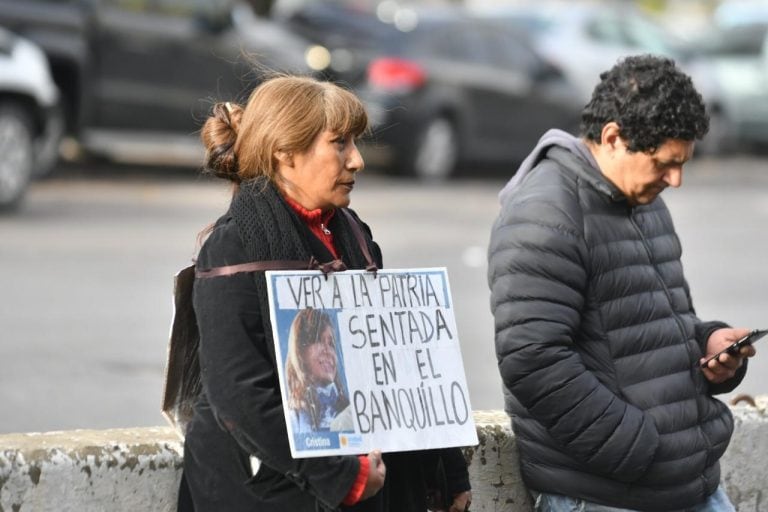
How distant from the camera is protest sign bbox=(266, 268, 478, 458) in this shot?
3164 mm

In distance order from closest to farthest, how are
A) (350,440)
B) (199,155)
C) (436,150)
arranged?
1. (350,440)
2. (199,155)
3. (436,150)

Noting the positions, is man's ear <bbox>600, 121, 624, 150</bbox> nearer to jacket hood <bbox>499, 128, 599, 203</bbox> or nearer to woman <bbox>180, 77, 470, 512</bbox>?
jacket hood <bbox>499, 128, 599, 203</bbox>

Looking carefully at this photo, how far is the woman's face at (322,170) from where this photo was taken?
3.26m

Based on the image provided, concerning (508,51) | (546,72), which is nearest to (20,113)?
(508,51)

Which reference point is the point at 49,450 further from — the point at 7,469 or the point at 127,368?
the point at 127,368

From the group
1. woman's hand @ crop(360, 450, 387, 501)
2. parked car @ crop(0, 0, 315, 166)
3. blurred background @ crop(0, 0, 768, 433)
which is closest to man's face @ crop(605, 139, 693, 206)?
woman's hand @ crop(360, 450, 387, 501)

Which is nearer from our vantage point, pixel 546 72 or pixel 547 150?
pixel 547 150

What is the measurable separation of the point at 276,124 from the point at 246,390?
1.74 ft

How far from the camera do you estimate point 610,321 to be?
3650 millimetres

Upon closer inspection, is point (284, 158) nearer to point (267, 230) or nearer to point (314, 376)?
point (267, 230)

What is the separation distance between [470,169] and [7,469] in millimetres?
16126

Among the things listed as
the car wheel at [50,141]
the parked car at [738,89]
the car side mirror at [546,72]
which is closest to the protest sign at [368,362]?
the car wheel at [50,141]

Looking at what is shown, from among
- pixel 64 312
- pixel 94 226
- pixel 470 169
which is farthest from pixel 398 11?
pixel 64 312

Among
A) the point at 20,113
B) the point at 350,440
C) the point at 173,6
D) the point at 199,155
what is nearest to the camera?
the point at 350,440
